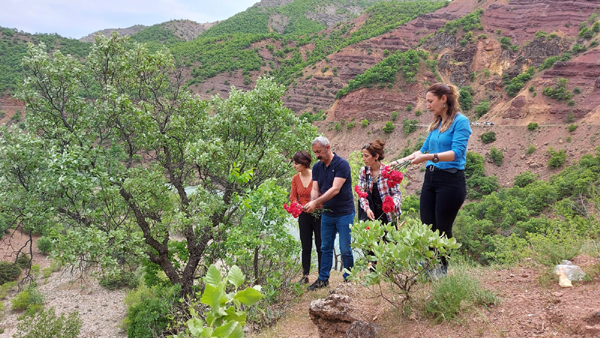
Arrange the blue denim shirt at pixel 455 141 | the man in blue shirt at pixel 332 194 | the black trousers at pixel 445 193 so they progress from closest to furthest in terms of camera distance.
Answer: the blue denim shirt at pixel 455 141 → the black trousers at pixel 445 193 → the man in blue shirt at pixel 332 194

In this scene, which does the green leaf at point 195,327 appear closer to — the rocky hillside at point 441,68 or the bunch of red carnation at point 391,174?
the bunch of red carnation at point 391,174

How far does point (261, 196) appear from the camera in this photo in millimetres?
3812

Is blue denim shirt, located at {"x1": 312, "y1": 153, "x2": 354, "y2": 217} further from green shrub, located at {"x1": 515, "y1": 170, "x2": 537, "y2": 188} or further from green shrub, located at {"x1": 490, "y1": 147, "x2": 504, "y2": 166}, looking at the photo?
green shrub, located at {"x1": 490, "y1": 147, "x2": 504, "y2": 166}

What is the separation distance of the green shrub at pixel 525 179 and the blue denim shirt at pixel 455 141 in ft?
95.9

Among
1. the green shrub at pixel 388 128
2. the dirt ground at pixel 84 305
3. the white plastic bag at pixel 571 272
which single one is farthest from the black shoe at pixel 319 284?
the green shrub at pixel 388 128

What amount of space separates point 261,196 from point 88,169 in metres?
4.48

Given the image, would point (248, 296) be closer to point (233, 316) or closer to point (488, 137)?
point (233, 316)

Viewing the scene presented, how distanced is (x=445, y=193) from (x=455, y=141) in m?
0.46

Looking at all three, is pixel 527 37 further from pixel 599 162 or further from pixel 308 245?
pixel 308 245

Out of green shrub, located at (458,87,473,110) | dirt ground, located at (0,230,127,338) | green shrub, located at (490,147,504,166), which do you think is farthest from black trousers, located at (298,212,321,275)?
green shrub, located at (458,87,473,110)

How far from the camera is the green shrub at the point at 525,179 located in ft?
87.8

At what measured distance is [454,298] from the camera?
2451 mm

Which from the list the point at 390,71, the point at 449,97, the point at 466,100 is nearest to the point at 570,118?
the point at 466,100

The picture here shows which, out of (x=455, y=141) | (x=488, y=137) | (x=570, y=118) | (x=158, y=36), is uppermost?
(x=158, y=36)
